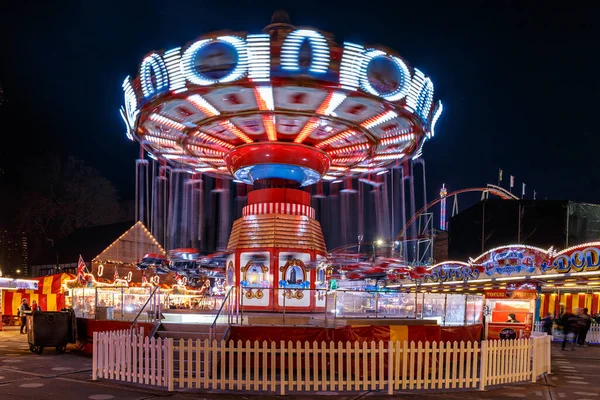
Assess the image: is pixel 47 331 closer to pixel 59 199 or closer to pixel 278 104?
pixel 278 104

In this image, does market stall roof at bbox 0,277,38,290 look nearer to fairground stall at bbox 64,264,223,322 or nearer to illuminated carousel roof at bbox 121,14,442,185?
illuminated carousel roof at bbox 121,14,442,185

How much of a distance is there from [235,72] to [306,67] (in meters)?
1.66

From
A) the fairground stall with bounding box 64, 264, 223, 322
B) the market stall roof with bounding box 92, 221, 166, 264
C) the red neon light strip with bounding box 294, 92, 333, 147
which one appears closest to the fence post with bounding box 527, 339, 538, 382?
the red neon light strip with bounding box 294, 92, 333, 147

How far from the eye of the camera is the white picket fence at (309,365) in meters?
9.80

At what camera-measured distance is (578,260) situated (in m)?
22.8

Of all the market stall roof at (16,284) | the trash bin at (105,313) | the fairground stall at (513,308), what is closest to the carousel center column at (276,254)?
the trash bin at (105,313)

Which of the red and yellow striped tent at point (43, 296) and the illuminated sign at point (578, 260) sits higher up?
the illuminated sign at point (578, 260)

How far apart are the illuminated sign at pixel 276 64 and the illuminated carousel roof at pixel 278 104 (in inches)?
0.9

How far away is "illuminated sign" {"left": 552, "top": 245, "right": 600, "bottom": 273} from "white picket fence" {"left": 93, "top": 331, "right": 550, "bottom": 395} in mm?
11646

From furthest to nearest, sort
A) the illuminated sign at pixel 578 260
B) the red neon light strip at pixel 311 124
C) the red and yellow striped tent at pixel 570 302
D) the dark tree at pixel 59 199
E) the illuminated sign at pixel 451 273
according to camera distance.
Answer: the dark tree at pixel 59 199, the red and yellow striped tent at pixel 570 302, the illuminated sign at pixel 451 273, the illuminated sign at pixel 578 260, the red neon light strip at pixel 311 124

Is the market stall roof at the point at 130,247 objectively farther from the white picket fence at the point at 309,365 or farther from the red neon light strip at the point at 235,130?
the white picket fence at the point at 309,365

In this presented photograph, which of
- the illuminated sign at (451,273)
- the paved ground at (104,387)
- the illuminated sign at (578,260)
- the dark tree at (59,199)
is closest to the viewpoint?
the paved ground at (104,387)

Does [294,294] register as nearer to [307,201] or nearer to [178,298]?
[307,201]

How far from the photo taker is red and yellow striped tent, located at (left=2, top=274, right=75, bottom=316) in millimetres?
31844
